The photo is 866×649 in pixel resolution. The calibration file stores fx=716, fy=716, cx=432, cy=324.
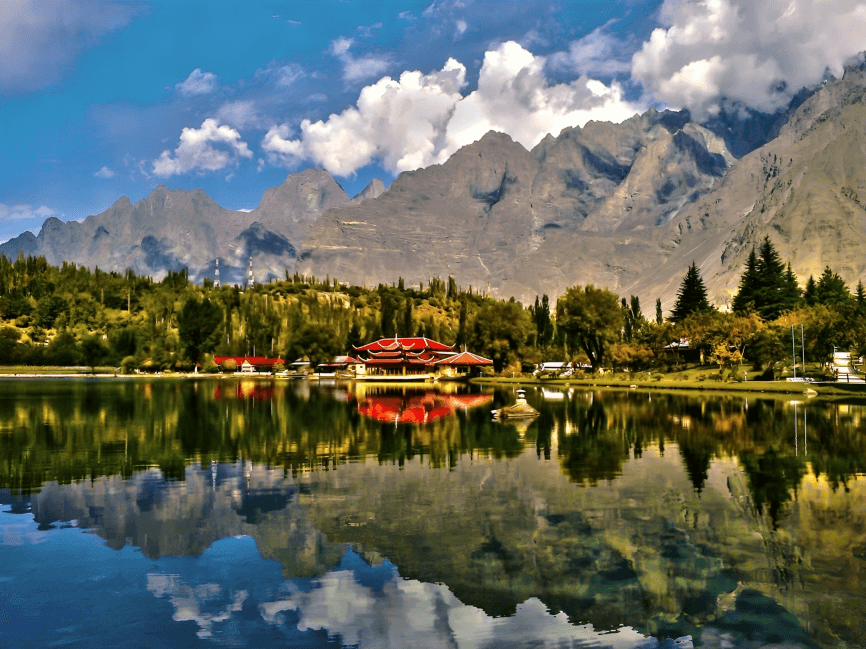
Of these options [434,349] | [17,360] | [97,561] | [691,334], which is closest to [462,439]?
[97,561]

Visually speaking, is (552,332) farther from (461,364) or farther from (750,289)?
(750,289)

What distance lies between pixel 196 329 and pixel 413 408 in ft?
403

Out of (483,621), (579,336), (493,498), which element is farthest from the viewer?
(579,336)

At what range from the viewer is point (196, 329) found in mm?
171625

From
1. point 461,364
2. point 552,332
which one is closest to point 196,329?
point 461,364

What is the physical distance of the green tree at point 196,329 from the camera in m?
171

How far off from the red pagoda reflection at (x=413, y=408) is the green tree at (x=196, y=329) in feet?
358

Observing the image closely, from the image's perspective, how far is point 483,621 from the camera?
13.2m

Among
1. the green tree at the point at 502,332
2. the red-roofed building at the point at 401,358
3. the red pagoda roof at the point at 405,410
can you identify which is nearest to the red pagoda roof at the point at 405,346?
the red-roofed building at the point at 401,358

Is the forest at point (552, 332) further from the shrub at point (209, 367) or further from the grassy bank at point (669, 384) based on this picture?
the grassy bank at point (669, 384)

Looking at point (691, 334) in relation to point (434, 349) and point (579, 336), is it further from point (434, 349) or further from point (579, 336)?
point (434, 349)

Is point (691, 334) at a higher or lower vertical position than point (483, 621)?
higher

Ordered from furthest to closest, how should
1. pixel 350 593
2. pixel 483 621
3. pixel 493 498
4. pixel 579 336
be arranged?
1. pixel 579 336
2. pixel 493 498
3. pixel 350 593
4. pixel 483 621

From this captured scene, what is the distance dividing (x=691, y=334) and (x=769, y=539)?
78044mm
